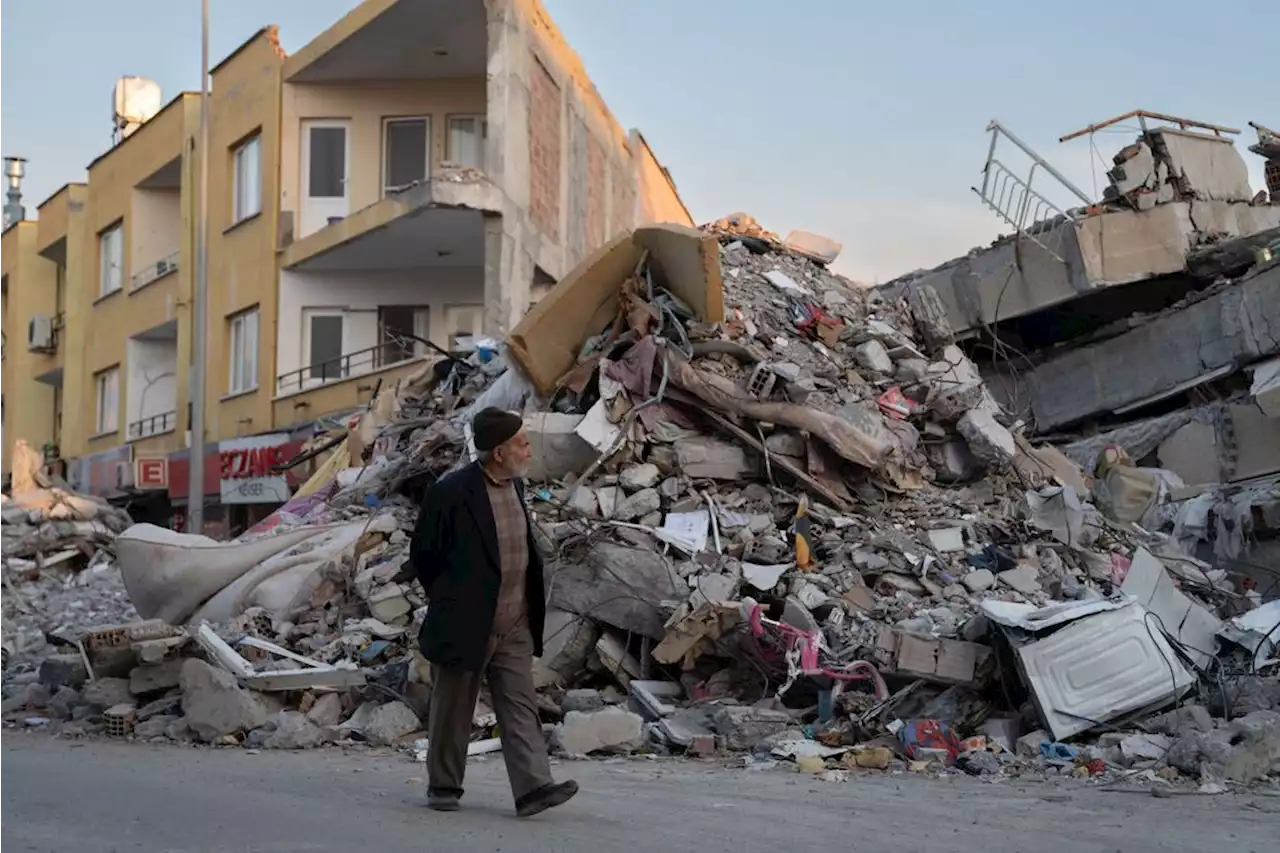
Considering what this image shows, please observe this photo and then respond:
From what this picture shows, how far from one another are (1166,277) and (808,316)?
8.88 m

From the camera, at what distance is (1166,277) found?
722 inches

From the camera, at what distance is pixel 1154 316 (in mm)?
17625

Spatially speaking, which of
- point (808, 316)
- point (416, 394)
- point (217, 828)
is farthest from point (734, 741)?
point (416, 394)

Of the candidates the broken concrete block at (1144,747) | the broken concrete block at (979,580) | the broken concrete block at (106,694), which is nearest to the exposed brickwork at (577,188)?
the broken concrete block at (979,580)

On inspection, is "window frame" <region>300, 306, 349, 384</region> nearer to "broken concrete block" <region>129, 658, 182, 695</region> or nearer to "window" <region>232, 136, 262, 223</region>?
"window" <region>232, 136, 262, 223</region>

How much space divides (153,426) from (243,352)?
5337 millimetres

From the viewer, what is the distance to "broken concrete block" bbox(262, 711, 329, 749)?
288 inches

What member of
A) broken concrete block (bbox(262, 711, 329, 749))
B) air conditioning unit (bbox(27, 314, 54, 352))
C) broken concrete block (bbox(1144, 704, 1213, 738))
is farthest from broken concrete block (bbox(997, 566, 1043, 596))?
air conditioning unit (bbox(27, 314, 54, 352))

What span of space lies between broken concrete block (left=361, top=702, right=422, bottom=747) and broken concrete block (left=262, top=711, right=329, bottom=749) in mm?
267

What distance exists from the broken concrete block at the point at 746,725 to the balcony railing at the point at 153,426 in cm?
2109

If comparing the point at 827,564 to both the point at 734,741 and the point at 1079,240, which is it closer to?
the point at 734,741

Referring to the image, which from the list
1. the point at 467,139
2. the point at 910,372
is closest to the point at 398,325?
the point at 467,139

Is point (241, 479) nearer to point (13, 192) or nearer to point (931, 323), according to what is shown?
point (931, 323)

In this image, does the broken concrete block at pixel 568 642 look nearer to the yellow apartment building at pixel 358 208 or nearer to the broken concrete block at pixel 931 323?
the broken concrete block at pixel 931 323
